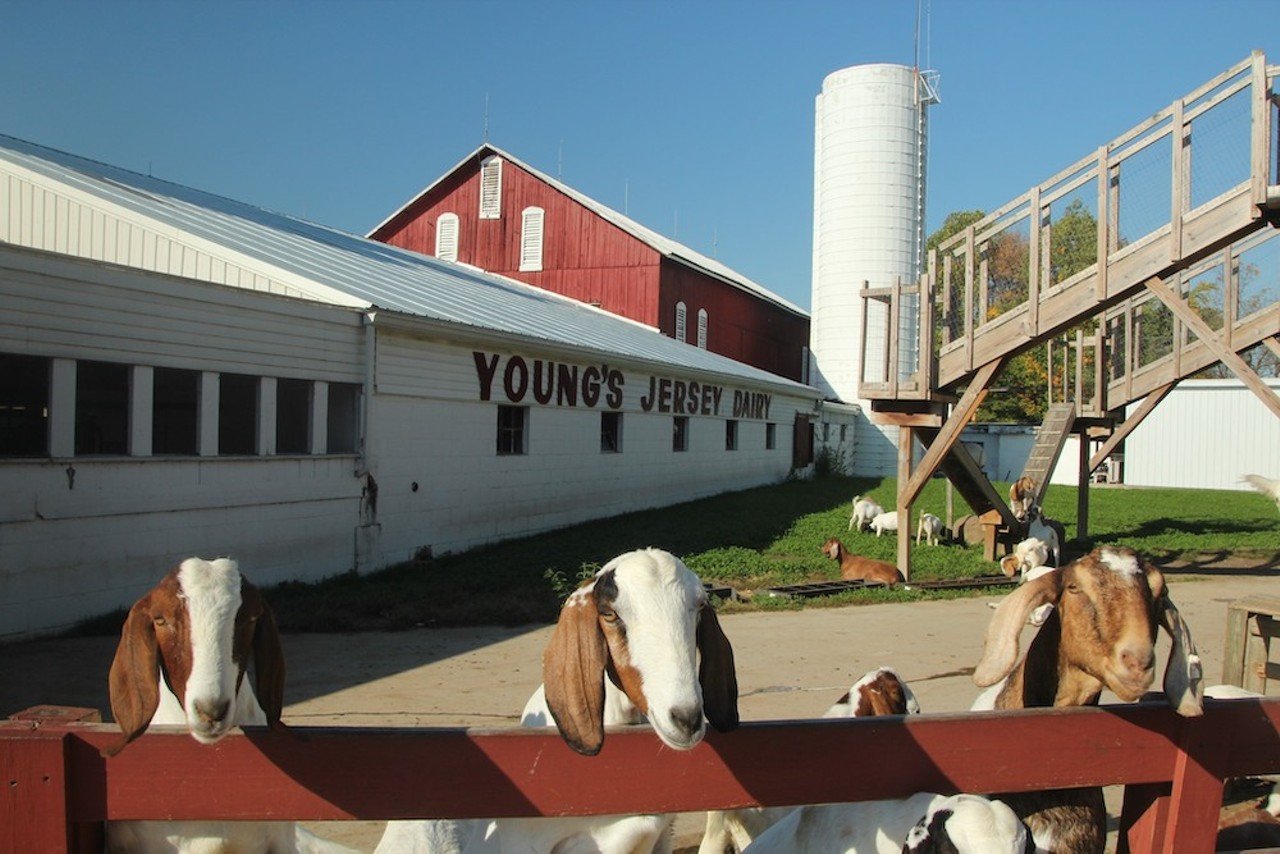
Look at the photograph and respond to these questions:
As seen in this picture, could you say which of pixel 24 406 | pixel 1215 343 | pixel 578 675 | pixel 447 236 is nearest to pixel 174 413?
pixel 24 406

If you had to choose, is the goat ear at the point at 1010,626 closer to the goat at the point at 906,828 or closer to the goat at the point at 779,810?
the goat at the point at 906,828

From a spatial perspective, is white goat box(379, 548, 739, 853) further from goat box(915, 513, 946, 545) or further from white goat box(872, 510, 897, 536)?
white goat box(872, 510, 897, 536)

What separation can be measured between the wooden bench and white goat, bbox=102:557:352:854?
5.95m

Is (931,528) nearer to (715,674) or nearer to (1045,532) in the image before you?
(1045,532)

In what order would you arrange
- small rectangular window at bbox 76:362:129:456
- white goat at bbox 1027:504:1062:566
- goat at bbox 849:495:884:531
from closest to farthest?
small rectangular window at bbox 76:362:129:456 < white goat at bbox 1027:504:1062:566 < goat at bbox 849:495:884:531

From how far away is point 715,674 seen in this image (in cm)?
263

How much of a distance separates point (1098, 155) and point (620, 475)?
416 inches

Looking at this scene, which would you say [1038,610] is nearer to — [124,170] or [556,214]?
[124,170]

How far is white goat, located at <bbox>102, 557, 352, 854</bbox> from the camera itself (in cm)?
241

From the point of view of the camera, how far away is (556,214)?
2995 cm

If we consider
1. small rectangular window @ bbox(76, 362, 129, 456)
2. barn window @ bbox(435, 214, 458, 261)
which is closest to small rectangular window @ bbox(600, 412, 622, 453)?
small rectangular window @ bbox(76, 362, 129, 456)

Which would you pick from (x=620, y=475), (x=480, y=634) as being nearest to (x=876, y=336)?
(x=620, y=475)

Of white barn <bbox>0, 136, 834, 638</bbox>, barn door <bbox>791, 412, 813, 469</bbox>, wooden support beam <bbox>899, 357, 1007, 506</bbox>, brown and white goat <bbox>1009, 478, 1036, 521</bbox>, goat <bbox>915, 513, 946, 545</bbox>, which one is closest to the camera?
white barn <bbox>0, 136, 834, 638</bbox>

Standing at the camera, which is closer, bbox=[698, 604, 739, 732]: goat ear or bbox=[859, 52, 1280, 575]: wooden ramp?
bbox=[698, 604, 739, 732]: goat ear
